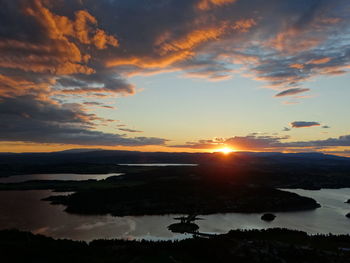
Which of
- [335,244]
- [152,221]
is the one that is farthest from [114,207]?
[335,244]

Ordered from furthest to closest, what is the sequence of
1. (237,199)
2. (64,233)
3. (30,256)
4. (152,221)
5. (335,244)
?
(237,199), (152,221), (64,233), (335,244), (30,256)

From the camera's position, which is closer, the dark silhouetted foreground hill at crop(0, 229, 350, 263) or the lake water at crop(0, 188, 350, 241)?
the dark silhouetted foreground hill at crop(0, 229, 350, 263)

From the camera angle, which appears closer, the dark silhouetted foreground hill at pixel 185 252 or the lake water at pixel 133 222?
the dark silhouetted foreground hill at pixel 185 252

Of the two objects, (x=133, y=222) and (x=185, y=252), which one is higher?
(x=185, y=252)

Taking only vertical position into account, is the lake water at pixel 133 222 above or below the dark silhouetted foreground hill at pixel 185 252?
below

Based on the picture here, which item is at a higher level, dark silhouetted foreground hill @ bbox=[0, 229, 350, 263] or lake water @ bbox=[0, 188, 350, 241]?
dark silhouetted foreground hill @ bbox=[0, 229, 350, 263]

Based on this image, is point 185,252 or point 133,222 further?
point 133,222

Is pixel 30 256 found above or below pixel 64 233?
above

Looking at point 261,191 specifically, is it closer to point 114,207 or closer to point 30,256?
point 114,207
